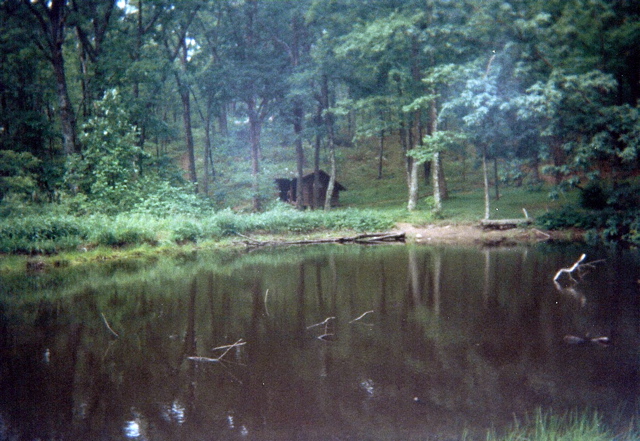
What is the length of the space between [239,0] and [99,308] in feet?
86.8

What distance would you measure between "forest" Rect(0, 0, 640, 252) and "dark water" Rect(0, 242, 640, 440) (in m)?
7.61

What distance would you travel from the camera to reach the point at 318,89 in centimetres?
3278

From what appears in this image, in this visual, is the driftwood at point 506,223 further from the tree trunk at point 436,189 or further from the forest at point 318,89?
the tree trunk at point 436,189

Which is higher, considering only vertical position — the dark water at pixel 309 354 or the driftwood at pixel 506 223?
the driftwood at pixel 506 223

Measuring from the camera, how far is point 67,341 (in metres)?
8.52

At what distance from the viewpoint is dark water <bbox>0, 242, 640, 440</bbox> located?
571 centimetres

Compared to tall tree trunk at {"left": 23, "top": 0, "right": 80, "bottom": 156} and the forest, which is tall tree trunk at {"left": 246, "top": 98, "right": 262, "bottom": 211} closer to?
the forest

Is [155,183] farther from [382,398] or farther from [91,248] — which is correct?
[382,398]

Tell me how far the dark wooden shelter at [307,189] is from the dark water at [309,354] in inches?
850

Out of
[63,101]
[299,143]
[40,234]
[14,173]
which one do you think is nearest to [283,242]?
[40,234]

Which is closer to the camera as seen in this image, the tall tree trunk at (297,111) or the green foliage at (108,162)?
the green foliage at (108,162)

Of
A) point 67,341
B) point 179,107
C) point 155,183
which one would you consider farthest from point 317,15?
point 67,341

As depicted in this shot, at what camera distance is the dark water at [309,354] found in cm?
571

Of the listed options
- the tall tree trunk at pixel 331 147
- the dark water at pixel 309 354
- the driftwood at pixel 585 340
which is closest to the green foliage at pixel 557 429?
the dark water at pixel 309 354
